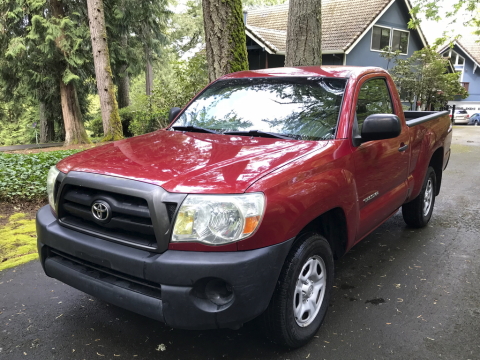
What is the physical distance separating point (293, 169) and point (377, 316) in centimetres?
147

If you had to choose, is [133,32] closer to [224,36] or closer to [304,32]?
[304,32]

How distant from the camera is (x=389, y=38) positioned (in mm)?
25359

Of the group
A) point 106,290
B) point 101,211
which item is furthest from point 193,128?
point 106,290

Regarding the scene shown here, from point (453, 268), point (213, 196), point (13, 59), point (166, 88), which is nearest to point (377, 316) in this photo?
point (453, 268)

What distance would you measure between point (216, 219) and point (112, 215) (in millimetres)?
658

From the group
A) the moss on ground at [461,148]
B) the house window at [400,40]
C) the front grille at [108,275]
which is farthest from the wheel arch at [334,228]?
the house window at [400,40]

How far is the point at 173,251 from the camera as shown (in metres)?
2.22

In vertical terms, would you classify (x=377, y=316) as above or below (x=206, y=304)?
below

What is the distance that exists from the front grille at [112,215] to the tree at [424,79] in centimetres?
2178

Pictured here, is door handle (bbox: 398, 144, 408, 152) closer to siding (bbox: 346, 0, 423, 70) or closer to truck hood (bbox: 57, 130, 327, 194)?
truck hood (bbox: 57, 130, 327, 194)

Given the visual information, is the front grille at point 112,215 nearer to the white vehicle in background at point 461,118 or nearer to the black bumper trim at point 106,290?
the black bumper trim at point 106,290

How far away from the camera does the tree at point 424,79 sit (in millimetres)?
21672

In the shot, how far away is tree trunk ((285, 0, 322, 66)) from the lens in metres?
7.81

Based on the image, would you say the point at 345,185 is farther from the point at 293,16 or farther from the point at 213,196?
the point at 293,16
